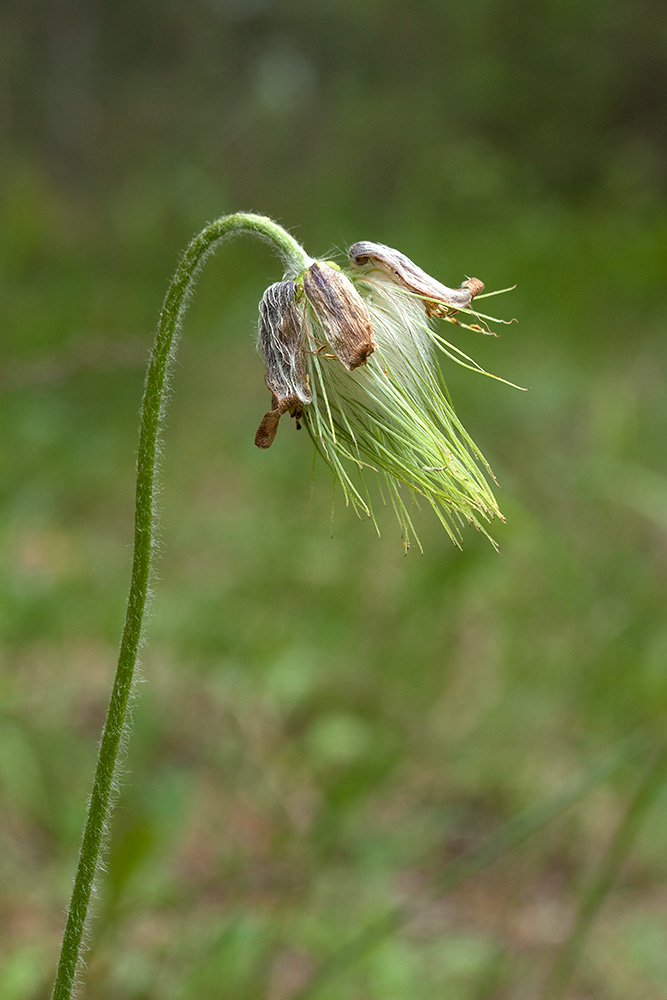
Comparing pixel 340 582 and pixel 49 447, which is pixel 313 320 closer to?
pixel 340 582

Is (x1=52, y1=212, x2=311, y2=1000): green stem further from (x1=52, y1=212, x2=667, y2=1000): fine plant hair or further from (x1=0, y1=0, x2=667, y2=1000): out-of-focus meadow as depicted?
(x1=0, y1=0, x2=667, y2=1000): out-of-focus meadow

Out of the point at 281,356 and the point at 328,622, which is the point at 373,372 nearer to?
the point at 281,356

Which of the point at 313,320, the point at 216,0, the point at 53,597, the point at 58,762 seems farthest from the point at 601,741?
the point at 216,0

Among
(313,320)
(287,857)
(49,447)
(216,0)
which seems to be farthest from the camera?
(216,0)

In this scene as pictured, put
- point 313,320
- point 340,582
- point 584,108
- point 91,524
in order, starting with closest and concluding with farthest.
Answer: point 313,320 → point 340,582 → point 91,524 → point 584,108

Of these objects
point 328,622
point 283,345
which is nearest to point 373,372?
point 283,345

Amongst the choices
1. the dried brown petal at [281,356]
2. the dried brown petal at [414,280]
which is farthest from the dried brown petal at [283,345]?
the dried brown petal at [414,280]
